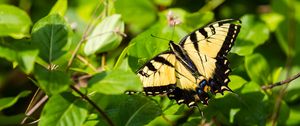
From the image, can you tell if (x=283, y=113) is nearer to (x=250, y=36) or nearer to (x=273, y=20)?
(x=250, y=36)

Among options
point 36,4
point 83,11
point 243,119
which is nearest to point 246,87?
point 243,119

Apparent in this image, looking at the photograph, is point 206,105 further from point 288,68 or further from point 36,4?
point 36,4

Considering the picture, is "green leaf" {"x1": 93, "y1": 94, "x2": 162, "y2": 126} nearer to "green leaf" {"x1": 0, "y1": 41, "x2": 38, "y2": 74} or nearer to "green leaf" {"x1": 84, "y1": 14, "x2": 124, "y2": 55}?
"green leaf" {"x1": 84, "y1": 14, "x2": 124, "y2": 55}

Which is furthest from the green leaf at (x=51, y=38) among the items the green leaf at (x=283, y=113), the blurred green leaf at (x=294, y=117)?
the blurred green leaf at (x=294, y=117)

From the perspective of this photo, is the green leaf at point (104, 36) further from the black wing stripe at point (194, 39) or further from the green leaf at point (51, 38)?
the black wing stripe at point (194, 39)

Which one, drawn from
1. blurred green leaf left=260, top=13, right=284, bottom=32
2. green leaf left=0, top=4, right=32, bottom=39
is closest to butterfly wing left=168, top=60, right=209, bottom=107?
green leaf left=0, top=4, right=32, bottom=39

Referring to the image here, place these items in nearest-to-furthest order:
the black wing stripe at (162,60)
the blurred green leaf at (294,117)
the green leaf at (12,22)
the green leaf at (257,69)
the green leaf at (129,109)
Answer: the green leaf at (12,22), the green leaf at (129,109), the black wing stripe at (162,60), the green leaf at (257,69), the blurred green leaf at (294,117)
